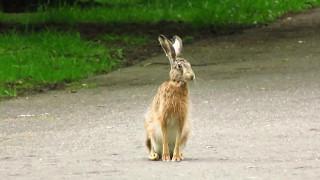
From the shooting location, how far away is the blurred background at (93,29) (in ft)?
55.4

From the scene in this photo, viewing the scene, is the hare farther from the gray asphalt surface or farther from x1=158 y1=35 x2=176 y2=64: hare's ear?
the gray asphalt surface

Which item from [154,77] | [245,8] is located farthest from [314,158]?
[245,8]

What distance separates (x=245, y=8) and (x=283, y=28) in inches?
130

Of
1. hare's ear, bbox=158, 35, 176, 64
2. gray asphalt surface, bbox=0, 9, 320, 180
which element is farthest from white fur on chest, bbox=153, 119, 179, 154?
hare's ear, bbox=158, 35, 176, 64

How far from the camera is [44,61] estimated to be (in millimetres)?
17734

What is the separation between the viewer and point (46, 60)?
17938mm

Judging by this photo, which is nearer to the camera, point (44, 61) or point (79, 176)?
point (79, 176)

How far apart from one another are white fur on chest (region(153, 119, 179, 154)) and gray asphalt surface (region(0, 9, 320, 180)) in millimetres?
145

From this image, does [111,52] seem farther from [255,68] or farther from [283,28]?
[283,28]

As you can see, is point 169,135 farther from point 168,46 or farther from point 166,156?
point 168,46

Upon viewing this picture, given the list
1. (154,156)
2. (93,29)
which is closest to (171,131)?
(154,156)

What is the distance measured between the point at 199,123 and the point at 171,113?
3191 millimetres

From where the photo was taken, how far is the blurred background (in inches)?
664

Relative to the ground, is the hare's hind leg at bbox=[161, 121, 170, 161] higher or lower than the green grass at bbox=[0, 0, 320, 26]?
higher
